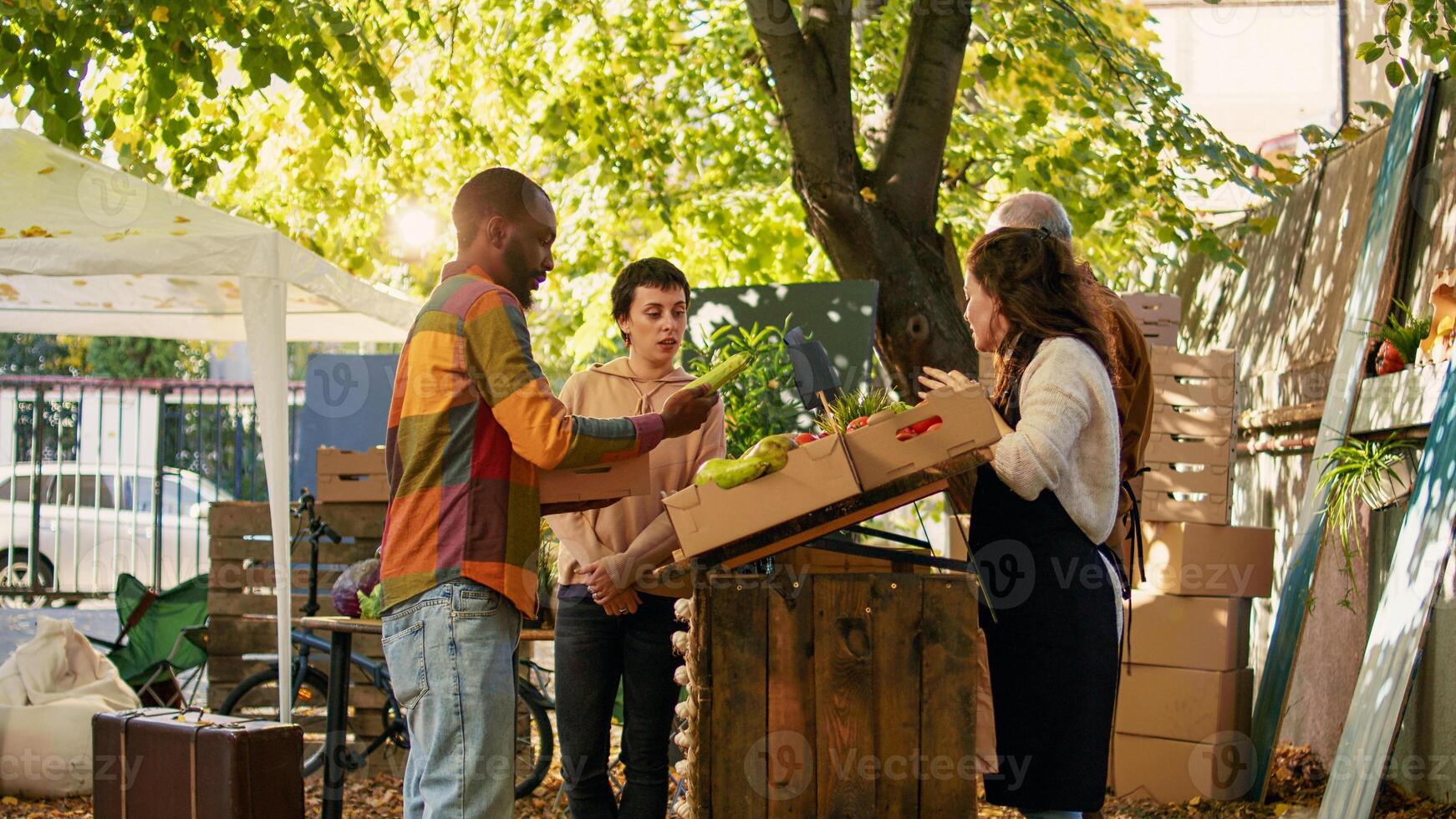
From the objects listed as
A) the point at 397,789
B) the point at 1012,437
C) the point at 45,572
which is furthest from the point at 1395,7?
the point at 45,572

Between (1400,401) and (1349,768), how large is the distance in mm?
1409

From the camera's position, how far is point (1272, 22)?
17.3m

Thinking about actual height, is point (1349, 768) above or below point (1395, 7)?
below

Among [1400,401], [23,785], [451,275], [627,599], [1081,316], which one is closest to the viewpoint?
[451,275]

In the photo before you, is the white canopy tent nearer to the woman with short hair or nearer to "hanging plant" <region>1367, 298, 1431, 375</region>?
the woman with short hair

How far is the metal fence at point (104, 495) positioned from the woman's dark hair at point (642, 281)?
832 cm

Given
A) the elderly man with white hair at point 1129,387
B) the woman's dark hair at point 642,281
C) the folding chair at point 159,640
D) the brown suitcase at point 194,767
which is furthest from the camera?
the folding chair at point 159,640

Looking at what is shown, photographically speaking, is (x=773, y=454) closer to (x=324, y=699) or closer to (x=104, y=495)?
(x=324, y=699)

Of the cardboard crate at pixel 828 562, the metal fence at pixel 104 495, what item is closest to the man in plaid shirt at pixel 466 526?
the cardboard crate at pixel 828 562

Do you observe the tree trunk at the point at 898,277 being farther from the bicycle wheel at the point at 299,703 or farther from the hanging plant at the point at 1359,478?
the bicycle wheel at the point at 299,703

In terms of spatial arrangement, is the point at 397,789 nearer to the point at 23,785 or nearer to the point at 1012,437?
the point at 23,785

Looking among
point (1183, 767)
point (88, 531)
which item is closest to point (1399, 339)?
point (1183, 767)

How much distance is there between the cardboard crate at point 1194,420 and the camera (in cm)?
552

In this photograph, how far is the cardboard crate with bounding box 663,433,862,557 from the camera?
2770 millimetres
